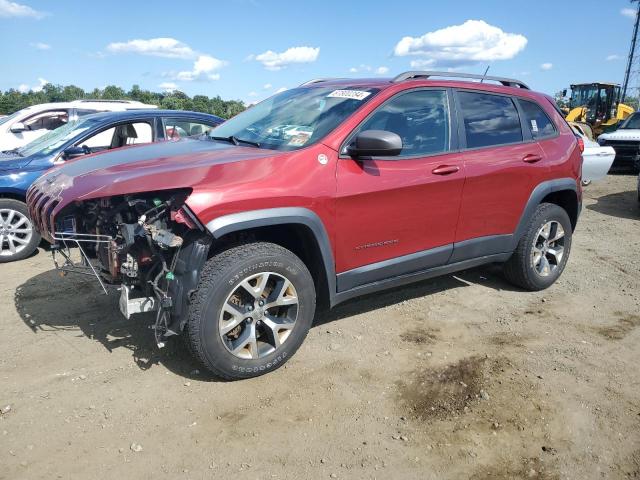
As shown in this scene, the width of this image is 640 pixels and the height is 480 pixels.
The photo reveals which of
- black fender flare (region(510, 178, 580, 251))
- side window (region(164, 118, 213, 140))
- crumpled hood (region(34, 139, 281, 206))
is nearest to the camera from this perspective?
crumpled hood (region(34, 139, 281, 206))

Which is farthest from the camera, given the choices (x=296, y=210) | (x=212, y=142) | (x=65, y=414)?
(x=212, y=142)

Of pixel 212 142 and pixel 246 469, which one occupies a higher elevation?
pixel 212 142

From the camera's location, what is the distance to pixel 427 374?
3490mm

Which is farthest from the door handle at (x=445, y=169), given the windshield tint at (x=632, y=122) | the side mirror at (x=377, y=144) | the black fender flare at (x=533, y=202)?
the windshield tint at (x=632, y=122)

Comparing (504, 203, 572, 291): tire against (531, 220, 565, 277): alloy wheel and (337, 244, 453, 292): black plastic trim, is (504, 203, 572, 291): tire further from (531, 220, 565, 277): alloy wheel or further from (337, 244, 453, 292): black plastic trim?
(337, 244, 453, 292): black plastic trim

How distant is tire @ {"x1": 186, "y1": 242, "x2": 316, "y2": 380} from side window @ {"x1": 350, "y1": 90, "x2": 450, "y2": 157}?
1201 millimetres

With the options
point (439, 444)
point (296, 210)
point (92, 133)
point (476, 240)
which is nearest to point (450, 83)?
point (476, 240)

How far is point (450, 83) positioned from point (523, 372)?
2.30m

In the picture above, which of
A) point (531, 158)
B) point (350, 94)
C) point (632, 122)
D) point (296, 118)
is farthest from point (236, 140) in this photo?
point (632, 122)

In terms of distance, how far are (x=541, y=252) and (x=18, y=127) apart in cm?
808

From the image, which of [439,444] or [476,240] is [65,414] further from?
[476,240]

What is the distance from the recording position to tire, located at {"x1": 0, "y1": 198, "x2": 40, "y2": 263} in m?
5.89

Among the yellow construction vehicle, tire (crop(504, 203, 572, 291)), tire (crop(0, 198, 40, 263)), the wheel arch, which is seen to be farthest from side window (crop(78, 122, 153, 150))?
the yellow construction vehicle

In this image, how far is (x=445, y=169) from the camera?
392 cm
